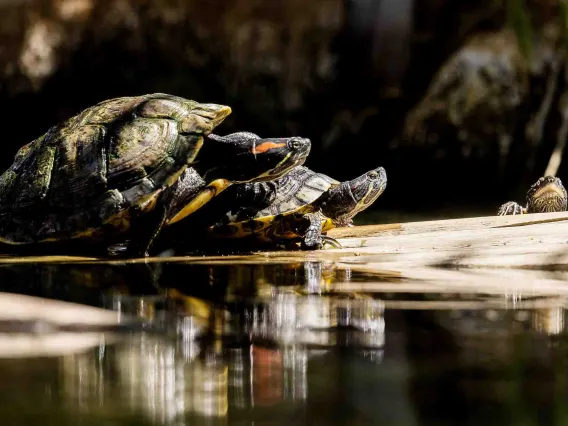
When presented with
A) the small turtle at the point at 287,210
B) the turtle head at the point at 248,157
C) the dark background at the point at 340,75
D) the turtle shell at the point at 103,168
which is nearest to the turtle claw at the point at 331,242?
the small turtle at the point at 287,210

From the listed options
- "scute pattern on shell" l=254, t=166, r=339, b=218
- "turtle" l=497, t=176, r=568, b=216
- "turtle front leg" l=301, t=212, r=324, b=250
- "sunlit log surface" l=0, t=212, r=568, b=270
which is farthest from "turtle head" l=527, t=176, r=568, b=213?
"turtle front leg" l=301, t=212, r=324, b=250

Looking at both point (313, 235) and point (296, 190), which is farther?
point (296, 190)

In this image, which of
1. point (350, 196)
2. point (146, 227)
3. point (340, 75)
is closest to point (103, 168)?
point (146, 227)

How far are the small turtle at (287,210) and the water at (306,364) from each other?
1.84 m

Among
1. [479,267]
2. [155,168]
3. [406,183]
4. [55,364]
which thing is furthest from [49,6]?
[55,364]

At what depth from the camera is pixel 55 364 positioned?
154cm

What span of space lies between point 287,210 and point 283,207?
3cm

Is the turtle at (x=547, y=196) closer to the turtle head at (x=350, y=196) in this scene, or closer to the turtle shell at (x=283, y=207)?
the turtle head at (x=350, y=196)

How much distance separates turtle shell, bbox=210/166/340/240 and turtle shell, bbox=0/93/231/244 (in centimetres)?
47

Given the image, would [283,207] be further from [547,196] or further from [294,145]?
[547,196]

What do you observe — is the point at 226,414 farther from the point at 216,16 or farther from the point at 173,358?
the point at 216,16

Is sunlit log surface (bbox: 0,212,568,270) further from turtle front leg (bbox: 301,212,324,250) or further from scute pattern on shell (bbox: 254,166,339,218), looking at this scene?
scute pattern on shell (bbox: 254,166,339,218)

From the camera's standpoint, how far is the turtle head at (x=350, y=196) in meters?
5.11

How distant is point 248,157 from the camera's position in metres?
4.34
